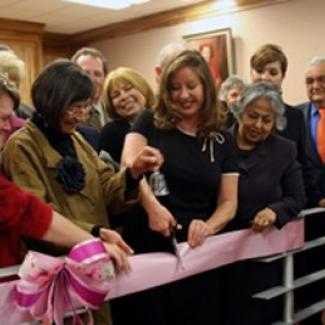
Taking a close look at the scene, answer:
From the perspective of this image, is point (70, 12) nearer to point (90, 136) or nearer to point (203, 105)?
point (90, 136)

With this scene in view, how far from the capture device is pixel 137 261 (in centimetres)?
153

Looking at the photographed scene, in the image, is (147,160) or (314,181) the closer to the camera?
(147,160)

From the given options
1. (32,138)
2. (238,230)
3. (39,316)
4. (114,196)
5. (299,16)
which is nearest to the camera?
(39,316)

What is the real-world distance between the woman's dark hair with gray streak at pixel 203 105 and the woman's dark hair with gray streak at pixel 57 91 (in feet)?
1.11

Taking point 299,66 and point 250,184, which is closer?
point 250,184

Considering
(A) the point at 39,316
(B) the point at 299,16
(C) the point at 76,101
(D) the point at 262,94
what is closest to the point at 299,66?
(B) the point at 299,16

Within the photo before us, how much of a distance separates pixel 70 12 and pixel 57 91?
5.50m

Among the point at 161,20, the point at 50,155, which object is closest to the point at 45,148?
the point at 50,155

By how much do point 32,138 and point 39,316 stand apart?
49 cm

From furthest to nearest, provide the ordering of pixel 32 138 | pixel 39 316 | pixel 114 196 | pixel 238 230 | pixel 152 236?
pixel 238 230 → pixel 152 236 → pixel 114 196 → pixel 32 138 → pixel 39 316

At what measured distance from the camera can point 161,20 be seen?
6.88 m

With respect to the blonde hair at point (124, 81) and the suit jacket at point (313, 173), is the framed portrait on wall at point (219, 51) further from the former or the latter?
the blonde hair at point (124, 81)

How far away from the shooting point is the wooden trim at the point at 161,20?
19.9ft

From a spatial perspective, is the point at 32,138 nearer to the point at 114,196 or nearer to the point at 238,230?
the point at 114,196
